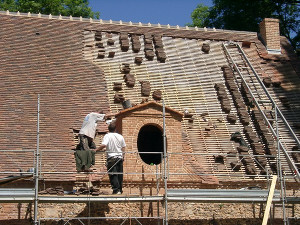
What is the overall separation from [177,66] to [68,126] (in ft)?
19.1

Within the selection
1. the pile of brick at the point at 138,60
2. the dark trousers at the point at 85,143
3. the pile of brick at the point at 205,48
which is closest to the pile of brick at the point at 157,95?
the pile of brick at the point at 138,60

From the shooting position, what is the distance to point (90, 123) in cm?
1834

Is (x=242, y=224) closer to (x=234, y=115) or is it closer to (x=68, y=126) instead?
(x=234, y=115)

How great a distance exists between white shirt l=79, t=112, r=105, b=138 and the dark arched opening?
2.35 meters

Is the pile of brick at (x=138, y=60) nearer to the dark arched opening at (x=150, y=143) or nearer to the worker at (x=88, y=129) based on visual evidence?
the dark arched opening at (x=150, y=143)

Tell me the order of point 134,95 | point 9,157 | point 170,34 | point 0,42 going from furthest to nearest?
point 170,34, point 0,42, point 134,95, point 9,157

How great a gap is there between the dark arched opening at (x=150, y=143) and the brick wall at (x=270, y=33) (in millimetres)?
7510

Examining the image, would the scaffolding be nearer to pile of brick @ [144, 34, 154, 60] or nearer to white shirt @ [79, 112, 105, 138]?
white shirt @ [79, 112, 105, 138]

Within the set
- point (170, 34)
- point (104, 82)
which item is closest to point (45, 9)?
point (170, 34)

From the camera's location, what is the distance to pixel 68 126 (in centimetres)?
1942

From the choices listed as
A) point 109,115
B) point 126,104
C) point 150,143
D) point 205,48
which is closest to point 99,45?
point 126,104

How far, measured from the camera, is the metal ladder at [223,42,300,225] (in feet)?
63.4

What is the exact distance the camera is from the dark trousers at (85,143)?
1820cm

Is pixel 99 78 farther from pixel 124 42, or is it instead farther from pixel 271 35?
pixel 271 35
